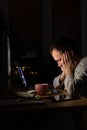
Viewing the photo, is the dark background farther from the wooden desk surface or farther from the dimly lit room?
the wooden desk surface

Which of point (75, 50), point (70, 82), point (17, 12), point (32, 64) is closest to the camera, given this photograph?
point (70, 82)

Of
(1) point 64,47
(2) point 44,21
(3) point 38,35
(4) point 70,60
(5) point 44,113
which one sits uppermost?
(2) point 44,21

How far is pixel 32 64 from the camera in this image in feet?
14.1

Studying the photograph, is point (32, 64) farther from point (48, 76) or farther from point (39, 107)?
point (39, 107)

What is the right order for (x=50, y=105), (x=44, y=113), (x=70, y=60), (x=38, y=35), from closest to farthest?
1. (x=50, y=105)
2. (x=44, y=113)
3. (x=70, y=60)
4. (x=38, y=35)

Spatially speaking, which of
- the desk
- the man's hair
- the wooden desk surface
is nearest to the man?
the man's hair

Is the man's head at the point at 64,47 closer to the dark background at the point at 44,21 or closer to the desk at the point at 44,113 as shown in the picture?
the desk at the point at 44,113

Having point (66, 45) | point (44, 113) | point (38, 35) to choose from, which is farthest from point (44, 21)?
point (44, 113)

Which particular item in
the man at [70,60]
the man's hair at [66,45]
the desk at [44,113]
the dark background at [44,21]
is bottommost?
the desk at [44,113]

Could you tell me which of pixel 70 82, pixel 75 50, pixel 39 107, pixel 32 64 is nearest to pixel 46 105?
pixel 39 107

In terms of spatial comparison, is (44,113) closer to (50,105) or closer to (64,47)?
(50,105)

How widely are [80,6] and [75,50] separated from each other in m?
2.27

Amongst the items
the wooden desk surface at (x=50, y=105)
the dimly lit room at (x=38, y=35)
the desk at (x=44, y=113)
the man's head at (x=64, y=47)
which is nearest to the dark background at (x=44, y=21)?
the dimly lit room at (x=38, y=35)

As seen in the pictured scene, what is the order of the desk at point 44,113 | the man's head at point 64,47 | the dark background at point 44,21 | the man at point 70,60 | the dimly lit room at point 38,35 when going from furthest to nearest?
1. the dark background at point 44,21
2. the dimly lit room at point 38,35
3. the man's head at point 64,47
4. the man at point 70,60
5. the desk at point 44,113
